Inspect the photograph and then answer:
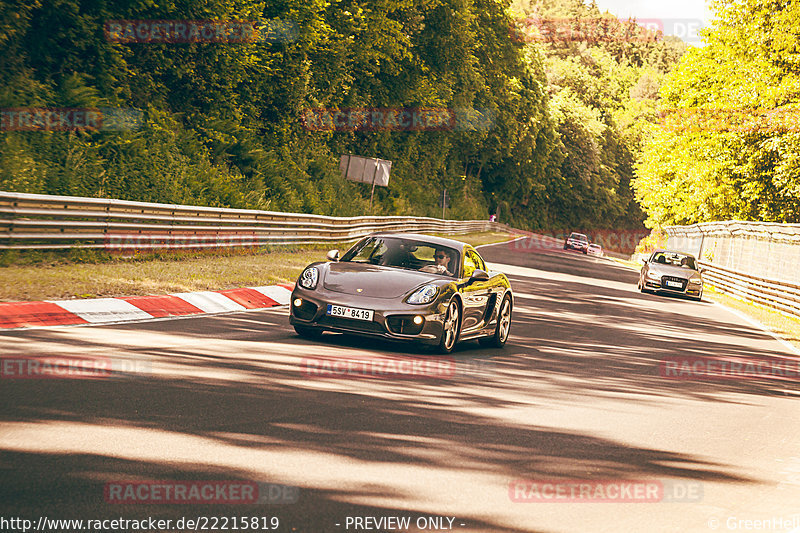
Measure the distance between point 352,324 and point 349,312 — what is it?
0.46 feet

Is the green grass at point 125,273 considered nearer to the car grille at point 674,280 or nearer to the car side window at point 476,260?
the car side window at point 476,260

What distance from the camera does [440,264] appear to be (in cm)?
1168

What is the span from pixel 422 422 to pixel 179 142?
23.2 m

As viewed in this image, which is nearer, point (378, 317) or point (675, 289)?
point (378, 317)

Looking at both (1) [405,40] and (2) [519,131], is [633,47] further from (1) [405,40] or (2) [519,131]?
(1) [405,40]

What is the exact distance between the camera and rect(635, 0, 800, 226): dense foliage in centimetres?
4341

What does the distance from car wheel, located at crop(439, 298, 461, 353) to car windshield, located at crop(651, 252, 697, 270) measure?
21.3m

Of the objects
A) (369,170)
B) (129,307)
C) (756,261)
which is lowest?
(129,307)

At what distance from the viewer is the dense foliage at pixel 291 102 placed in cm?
2270

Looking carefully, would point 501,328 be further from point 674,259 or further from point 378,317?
point 674,259

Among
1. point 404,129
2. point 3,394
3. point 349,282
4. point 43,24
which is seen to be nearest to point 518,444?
point 3,394

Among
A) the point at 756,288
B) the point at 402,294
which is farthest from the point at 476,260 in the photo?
the point at 756,288

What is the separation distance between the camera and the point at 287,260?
2275cm

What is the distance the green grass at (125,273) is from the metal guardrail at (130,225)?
234 millimetres
